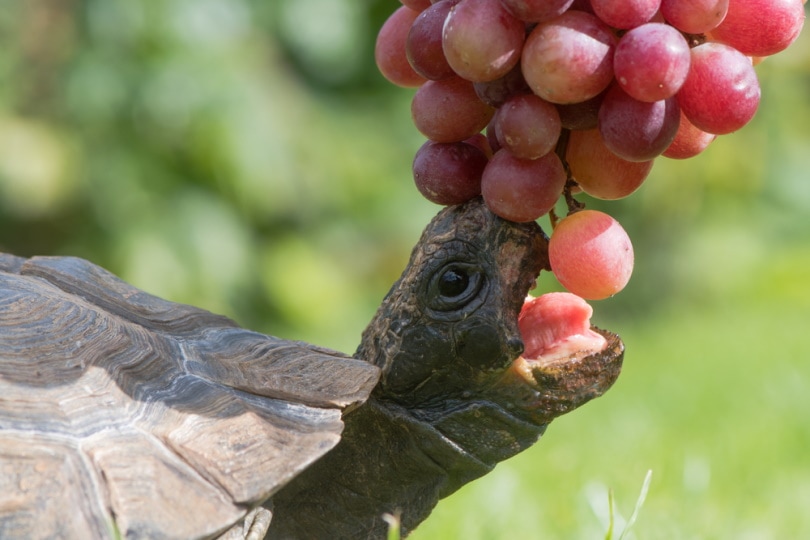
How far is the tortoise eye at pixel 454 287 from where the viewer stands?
1.47 m

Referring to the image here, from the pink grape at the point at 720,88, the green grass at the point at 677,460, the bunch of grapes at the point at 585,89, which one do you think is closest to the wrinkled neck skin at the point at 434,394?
the bunch of grapes at the point at 585,89

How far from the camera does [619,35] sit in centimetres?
125

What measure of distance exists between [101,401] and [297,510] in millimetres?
397

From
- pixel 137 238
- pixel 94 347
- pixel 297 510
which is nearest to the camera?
pixel 94 347

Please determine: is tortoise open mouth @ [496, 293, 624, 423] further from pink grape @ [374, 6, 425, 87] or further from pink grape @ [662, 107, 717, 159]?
pink grape @ [374, 6, 425, 87]

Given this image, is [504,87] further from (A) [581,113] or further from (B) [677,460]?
(B) [677,460]

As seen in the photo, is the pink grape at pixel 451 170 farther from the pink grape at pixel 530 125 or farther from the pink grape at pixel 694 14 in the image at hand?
the pink grape at pixel 694 14

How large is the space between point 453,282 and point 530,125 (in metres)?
0.31

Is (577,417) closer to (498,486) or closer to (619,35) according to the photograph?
(498,486)

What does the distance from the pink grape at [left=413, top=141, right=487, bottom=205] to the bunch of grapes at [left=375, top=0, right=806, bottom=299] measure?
1 centimetres

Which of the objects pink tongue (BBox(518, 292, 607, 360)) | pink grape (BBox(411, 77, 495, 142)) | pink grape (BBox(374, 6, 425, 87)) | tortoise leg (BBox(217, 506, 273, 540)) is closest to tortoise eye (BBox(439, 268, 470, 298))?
pink tongue (BBox(518, 292, 607, 360))

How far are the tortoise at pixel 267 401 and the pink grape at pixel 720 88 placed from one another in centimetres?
34

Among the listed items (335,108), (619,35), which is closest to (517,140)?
(619,35)

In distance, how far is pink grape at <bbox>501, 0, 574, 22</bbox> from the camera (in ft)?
3.86
